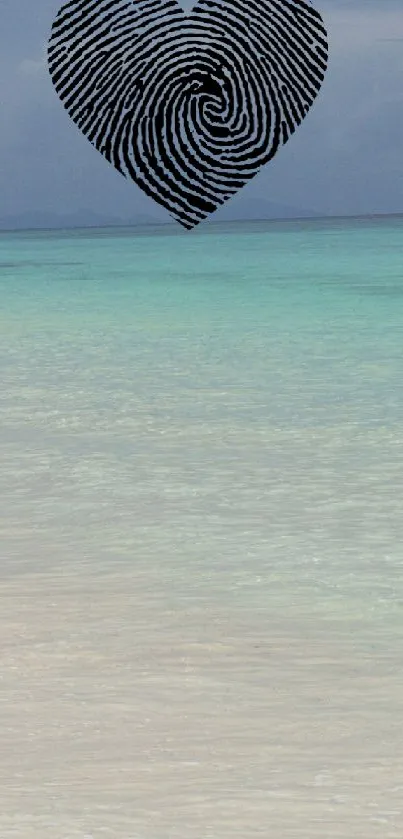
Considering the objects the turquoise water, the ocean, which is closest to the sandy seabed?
the ocean

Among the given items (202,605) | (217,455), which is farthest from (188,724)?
(217,455)

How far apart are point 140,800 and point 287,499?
3.15m

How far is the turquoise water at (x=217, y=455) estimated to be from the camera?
516cm

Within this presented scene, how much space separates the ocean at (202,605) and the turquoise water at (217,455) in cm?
2

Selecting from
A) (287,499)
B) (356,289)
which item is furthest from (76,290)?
(287,499)

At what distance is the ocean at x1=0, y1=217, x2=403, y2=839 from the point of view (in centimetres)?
321

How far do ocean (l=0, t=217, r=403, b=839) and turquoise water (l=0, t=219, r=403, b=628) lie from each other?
0.6 inches

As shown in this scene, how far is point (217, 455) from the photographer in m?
7.41

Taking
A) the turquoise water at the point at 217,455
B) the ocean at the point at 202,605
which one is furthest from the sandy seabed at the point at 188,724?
the turquoise water at the point at 217,455

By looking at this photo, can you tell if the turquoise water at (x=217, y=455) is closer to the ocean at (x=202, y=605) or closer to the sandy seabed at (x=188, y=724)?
the ocean at (x=202, y=605)

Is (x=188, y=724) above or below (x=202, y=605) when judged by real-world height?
above

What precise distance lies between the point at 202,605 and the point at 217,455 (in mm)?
2793

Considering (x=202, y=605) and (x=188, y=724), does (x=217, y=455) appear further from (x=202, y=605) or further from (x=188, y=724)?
(x=188, y=724)

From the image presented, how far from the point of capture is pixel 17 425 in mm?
8695
